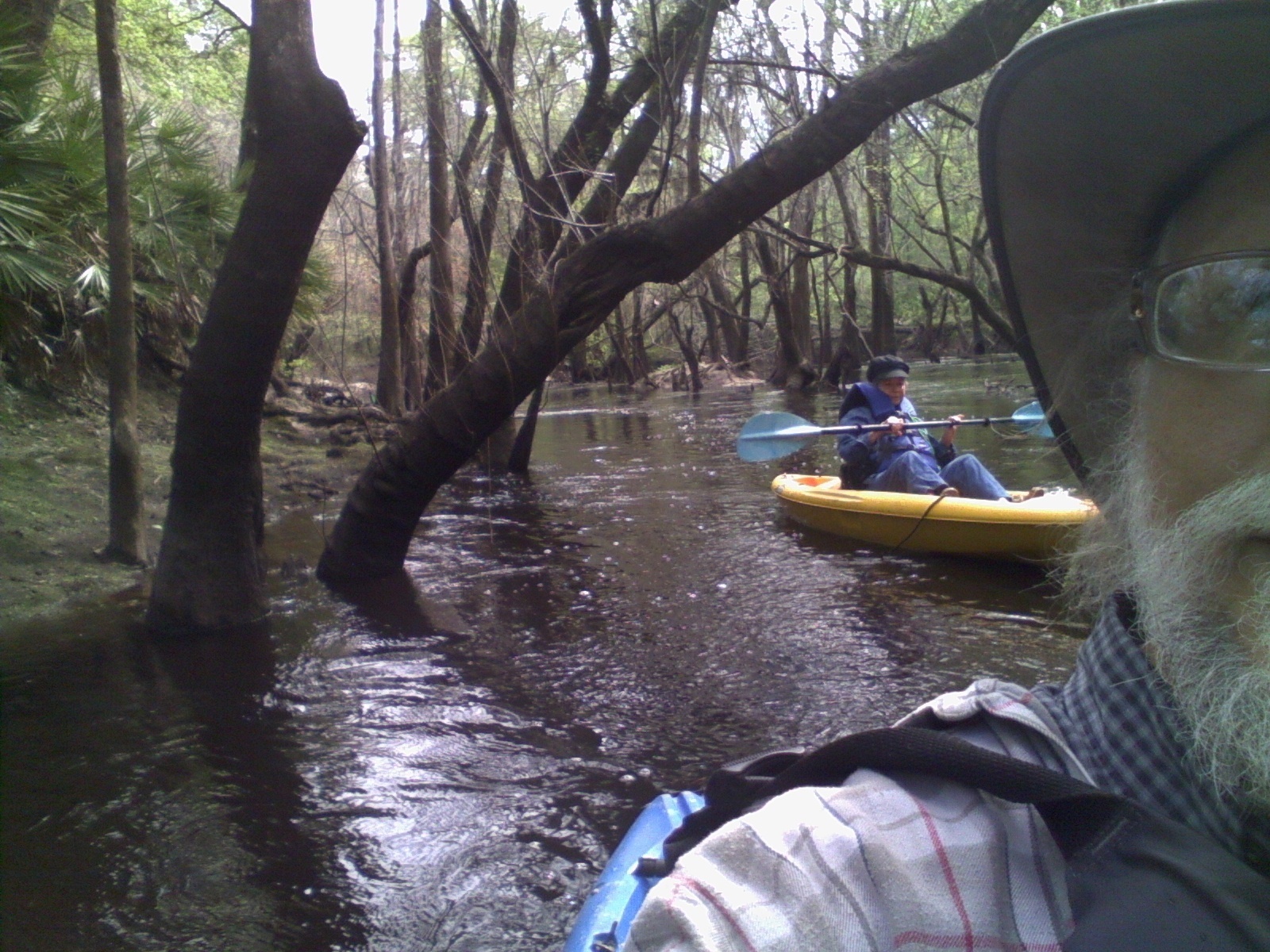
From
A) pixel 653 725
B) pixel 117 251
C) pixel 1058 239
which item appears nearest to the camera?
pixel 1058 239


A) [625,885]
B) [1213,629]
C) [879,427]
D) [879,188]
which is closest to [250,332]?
[625,885]

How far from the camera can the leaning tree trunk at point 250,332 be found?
15.6 feet

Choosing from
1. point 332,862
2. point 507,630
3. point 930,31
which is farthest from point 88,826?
point 930,31

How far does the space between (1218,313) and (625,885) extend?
3.68ft

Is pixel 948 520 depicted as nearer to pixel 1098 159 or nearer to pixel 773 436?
pixel 773 436

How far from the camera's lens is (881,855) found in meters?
0.88

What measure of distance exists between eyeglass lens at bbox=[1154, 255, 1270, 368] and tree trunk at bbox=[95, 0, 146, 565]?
640cm

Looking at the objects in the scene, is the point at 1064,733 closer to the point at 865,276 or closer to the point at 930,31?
the point at 930,31

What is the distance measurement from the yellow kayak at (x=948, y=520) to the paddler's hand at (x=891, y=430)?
623 mm

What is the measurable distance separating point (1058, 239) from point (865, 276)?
130 ft

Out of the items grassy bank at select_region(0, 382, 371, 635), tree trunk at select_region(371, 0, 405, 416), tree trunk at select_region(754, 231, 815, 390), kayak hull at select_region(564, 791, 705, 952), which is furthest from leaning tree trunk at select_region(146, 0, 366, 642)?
tree trunk at select_region(754, 231, 815, 390)

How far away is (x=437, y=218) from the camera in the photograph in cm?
952

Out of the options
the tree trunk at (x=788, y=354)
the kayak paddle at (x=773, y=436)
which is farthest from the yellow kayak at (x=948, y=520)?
the tree trunk at (x=788, y=354)

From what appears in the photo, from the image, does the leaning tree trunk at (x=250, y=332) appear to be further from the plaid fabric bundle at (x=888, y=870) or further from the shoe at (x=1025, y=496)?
the shoe at (x=1025, y=496)
